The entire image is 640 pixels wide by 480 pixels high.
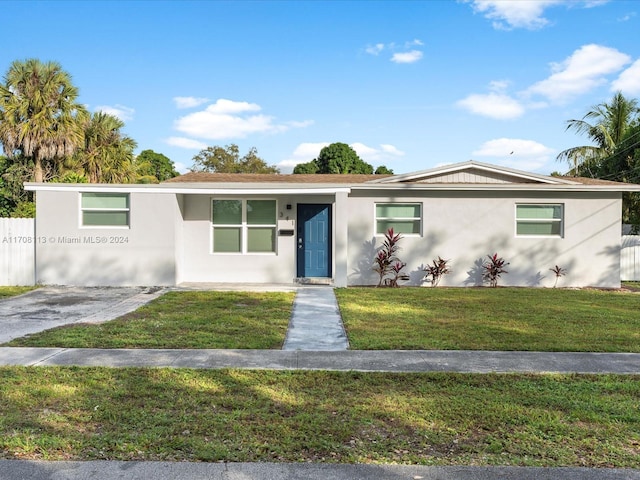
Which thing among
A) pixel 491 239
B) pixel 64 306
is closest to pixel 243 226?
pixel 64 306

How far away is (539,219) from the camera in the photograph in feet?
44.0

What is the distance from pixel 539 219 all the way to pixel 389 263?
14.9ft

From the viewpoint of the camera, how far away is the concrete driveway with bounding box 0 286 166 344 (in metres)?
7.64

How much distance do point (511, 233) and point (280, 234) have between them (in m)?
6.54

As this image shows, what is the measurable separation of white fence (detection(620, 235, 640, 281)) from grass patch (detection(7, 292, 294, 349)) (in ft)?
38.9

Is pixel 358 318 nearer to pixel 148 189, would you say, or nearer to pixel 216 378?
pixel 216 378

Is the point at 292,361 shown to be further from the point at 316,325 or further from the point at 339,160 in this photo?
the point at 339,160

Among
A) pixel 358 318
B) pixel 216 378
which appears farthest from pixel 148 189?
pixel 216 378

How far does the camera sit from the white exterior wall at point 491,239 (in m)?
13.3

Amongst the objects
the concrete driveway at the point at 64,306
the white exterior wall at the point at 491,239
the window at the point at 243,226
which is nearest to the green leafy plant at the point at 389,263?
the white exterior wall at the point at 491,239

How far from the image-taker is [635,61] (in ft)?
67.5

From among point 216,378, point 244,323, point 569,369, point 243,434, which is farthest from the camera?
point 244,323

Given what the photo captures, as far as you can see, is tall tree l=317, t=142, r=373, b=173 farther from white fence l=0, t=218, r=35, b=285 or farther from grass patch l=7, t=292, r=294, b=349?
grass patch l=7, t=292, r=294, b=349

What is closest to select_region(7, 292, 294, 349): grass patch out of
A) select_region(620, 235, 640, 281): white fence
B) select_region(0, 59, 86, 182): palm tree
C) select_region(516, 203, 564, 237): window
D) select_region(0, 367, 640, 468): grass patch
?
select_region(0, 367, 640, 468): grass patch
